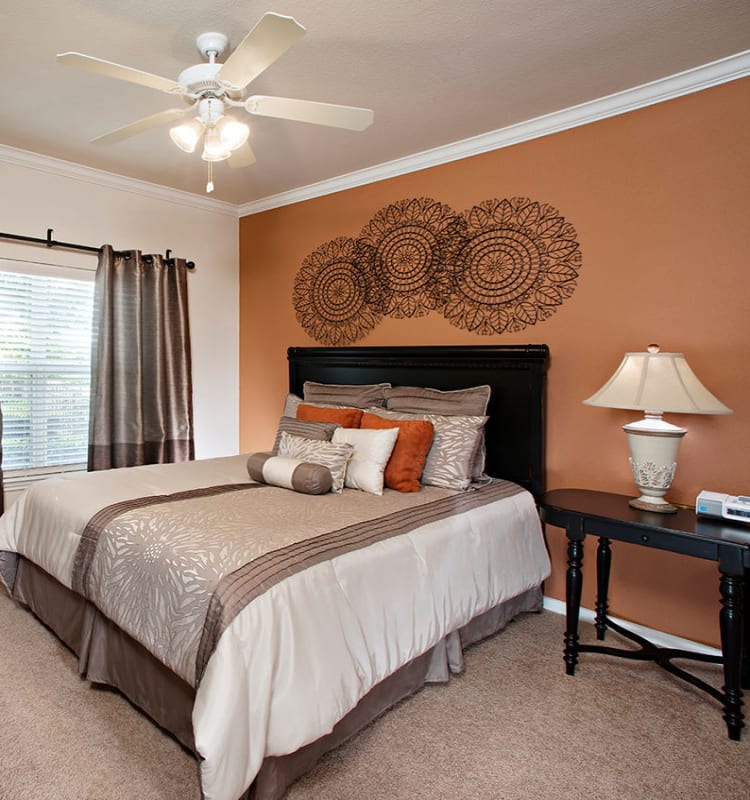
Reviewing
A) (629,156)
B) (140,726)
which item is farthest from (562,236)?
(140,726)

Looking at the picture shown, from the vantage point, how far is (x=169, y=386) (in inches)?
161

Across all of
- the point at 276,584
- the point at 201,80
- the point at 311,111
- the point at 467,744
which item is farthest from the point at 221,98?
the point at 467,744

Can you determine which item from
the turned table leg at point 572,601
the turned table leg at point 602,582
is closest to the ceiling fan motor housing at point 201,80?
the turned table leg at point 572,601

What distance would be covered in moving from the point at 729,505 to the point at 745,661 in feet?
2.39

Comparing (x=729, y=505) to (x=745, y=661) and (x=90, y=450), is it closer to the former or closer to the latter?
(x=745, y=661)

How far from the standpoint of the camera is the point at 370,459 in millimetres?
2615

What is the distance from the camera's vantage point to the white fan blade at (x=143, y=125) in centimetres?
208

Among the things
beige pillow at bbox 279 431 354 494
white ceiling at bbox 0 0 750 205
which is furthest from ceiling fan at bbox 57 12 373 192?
beige pillow at bbox 279 431 354 494

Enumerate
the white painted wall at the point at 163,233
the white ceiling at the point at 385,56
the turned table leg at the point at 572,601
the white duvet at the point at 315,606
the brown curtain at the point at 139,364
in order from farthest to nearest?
the brown curtain at the point at 139,364, the white painted wall at the point at 163,233, the turned table leg at the point at 572,601, the white ceiling at the point at 385,56, the white duvet at the point at 315,606

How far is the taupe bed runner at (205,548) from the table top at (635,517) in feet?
1.26

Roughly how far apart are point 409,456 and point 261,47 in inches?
69.5

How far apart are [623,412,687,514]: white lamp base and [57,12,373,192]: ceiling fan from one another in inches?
66.2

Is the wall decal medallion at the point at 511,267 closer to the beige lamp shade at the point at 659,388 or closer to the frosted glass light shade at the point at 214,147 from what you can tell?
the beige lamp shade at the point at 659,388

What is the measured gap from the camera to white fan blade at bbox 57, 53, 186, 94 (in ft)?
5.62
